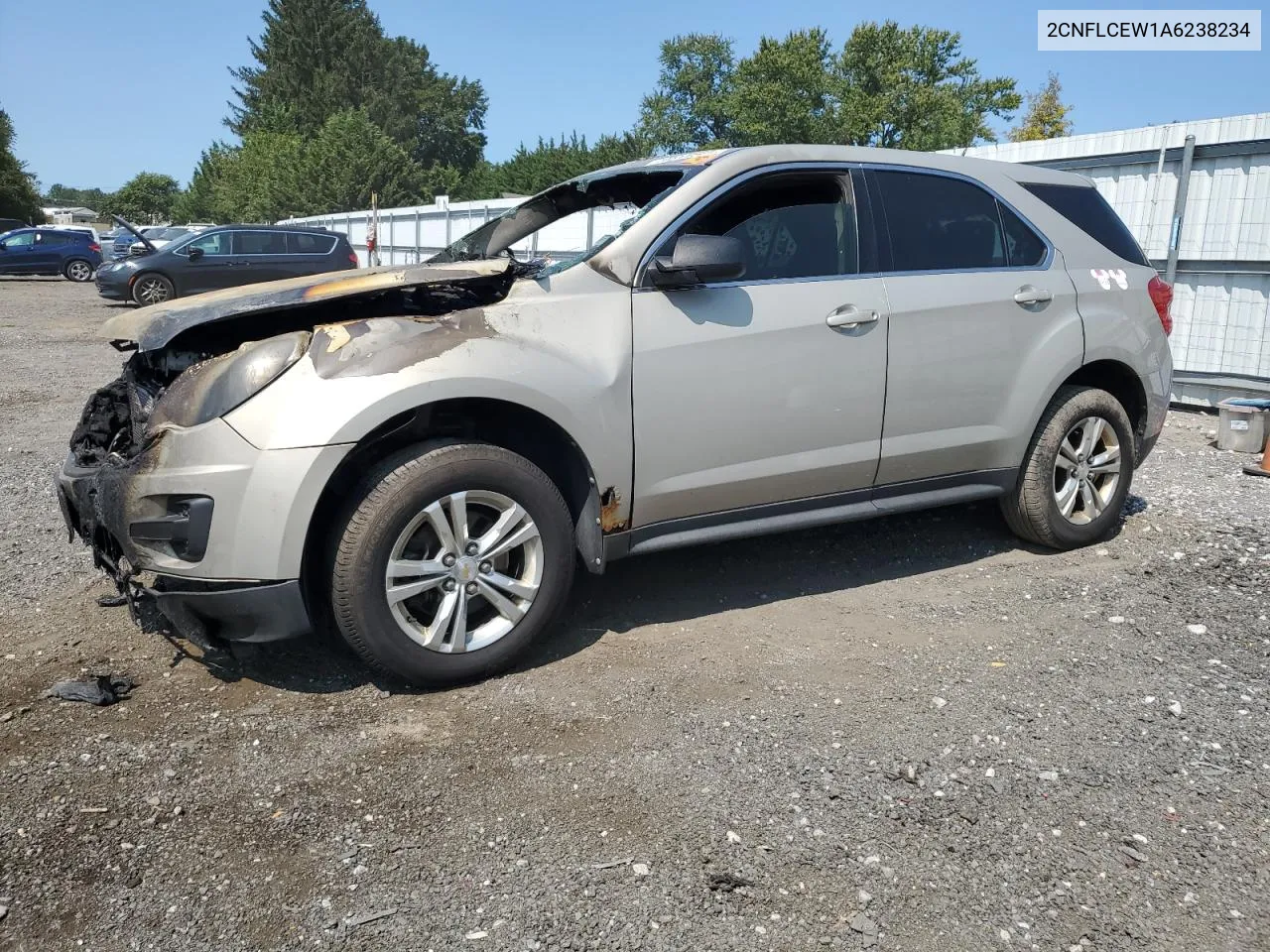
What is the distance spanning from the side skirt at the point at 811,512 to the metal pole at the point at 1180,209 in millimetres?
6199

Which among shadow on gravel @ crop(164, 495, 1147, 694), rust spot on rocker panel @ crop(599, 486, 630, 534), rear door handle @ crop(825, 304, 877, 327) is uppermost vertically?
rear door handle @ crop(825, 304, 877, 327)

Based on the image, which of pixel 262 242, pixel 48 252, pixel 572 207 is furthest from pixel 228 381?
pixel 48 252

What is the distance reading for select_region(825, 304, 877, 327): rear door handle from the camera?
403 cm

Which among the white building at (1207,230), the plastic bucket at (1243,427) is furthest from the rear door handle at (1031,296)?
the white building at (1207,230)

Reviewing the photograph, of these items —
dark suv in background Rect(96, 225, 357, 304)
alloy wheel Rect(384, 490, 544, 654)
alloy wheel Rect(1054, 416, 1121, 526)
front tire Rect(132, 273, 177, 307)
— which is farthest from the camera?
front tire Rect(132, 273, 177, 307)

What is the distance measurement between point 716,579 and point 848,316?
1.36 meters

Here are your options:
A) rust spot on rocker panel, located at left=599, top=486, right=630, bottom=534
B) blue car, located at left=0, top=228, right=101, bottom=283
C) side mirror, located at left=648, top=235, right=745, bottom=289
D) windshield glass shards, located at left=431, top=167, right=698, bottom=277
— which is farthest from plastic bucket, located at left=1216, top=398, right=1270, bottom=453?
blue car, located at left=0, top=228, right=101, bottom=283

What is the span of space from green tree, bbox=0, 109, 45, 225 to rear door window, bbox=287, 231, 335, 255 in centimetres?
5021

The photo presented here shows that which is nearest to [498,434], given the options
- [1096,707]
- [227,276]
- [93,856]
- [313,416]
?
[313,416]

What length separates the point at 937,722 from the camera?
335 cm

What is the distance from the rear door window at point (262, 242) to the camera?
1845 centimetres

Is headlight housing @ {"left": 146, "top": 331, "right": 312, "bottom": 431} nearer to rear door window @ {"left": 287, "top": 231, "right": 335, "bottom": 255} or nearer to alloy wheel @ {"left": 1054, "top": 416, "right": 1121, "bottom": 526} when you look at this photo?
alloy wheel @ {"left": 1054, "top": 416, "right": 1121, "bottom": 526}

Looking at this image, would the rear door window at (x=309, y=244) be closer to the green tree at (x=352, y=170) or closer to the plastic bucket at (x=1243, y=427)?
the plastic bucket at (x=1243, y=427)

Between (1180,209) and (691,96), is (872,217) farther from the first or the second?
(691,96)
